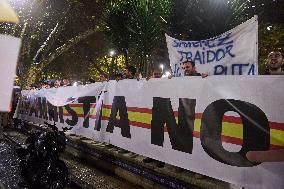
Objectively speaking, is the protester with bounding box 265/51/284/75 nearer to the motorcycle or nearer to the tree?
the motorcycle

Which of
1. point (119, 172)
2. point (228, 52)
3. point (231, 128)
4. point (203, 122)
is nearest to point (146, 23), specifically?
point (228, 52)

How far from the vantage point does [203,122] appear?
14.8 ft

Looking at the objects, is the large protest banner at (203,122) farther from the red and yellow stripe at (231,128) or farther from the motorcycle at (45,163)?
the motorcycle at (45,163)

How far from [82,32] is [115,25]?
1216 centimetres

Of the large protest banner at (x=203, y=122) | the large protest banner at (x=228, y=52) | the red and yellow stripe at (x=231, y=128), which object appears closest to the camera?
the red and yellow stripe at (x=231, y=128)

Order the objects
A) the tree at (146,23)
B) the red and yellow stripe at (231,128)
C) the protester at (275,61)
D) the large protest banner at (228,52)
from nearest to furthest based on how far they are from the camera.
A: the red and yellow stripe at (231,128) < the protester at (275,61) < the large protest banner at (228,52) < the tree at (146,23)

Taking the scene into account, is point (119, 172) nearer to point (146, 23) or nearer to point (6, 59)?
point (6, 59)

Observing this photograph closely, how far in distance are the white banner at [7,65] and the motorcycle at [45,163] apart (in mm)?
3876

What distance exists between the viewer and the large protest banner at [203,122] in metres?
3.76

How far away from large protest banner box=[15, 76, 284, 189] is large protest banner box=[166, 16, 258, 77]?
1.18m

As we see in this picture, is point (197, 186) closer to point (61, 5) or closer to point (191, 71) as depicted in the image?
point (191, 71)

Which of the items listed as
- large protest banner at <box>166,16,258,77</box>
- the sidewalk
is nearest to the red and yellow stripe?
the sidewalk

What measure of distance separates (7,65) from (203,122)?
3.00m

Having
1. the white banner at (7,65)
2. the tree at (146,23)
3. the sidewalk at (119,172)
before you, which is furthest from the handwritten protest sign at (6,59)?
the tree at (146,23)
